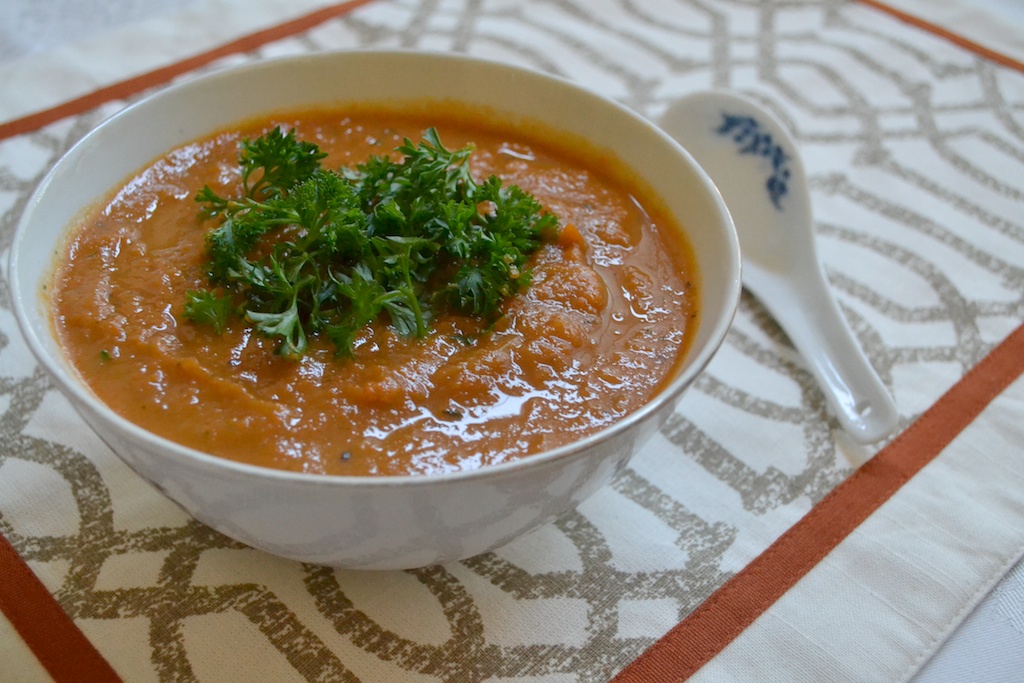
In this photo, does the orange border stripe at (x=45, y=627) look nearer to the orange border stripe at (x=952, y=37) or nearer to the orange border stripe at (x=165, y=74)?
the orange border stripe at (x=165, y=74)

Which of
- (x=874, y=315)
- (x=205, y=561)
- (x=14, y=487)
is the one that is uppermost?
(x=874, y=315)

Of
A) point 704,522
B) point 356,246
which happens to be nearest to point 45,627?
point 356,246

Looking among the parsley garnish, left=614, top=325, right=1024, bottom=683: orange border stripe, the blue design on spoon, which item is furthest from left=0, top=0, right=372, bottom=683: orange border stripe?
the blue design on spoon

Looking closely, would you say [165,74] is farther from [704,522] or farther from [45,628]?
[704,522]

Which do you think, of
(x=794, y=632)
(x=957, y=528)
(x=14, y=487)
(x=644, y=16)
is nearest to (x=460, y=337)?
(x=794, y=632)

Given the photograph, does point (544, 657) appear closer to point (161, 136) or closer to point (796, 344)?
point (796, 344)

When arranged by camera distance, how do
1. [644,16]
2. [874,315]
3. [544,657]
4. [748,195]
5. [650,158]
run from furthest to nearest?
[644,16] → [748,195] → [874,315] → [650,158] → [544,657]
